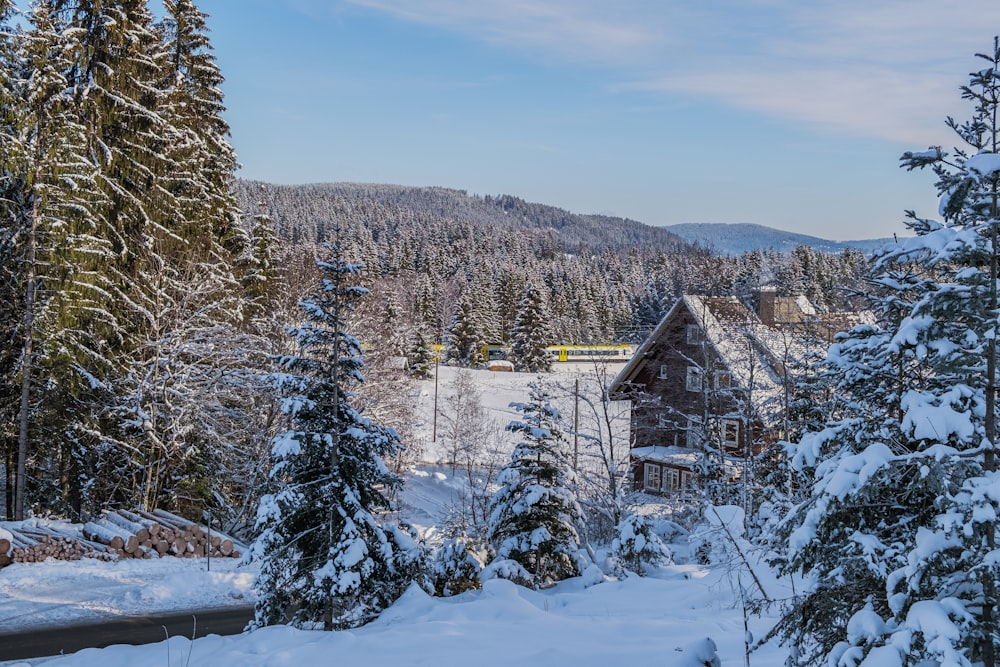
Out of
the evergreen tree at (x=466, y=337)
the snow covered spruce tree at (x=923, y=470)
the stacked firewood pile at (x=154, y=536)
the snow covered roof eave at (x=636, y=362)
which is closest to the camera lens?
the snow covered spruce tree at (x=923, y=470)

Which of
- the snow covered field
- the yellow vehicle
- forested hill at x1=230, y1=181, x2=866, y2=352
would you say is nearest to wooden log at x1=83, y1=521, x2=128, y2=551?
the snow covered field

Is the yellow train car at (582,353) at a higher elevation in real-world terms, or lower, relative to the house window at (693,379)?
lower

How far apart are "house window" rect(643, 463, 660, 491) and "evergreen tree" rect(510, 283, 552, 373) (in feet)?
127

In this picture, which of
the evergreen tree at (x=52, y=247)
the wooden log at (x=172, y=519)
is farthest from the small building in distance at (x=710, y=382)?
the evergreen tree at (x=52, y=247)

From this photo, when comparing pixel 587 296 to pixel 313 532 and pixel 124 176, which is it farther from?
pixel 313 532

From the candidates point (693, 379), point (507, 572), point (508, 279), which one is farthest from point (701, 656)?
point (508, 279)

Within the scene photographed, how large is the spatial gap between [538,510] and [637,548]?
86.8 inches

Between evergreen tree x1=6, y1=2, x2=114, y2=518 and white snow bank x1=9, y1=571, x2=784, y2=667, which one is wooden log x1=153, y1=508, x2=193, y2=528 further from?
white snow bank x1=9, y1=571, x2=784, y2=667

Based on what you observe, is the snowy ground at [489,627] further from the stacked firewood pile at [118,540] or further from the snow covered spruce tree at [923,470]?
the snow covered spruce tree at [923,470]

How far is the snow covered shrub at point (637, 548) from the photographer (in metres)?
13.8

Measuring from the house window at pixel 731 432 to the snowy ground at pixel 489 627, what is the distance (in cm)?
1216

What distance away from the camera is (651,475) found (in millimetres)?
29609

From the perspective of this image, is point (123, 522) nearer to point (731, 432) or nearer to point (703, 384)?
point (703, 384)

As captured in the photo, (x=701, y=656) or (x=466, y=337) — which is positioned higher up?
(x=466, y=337)
